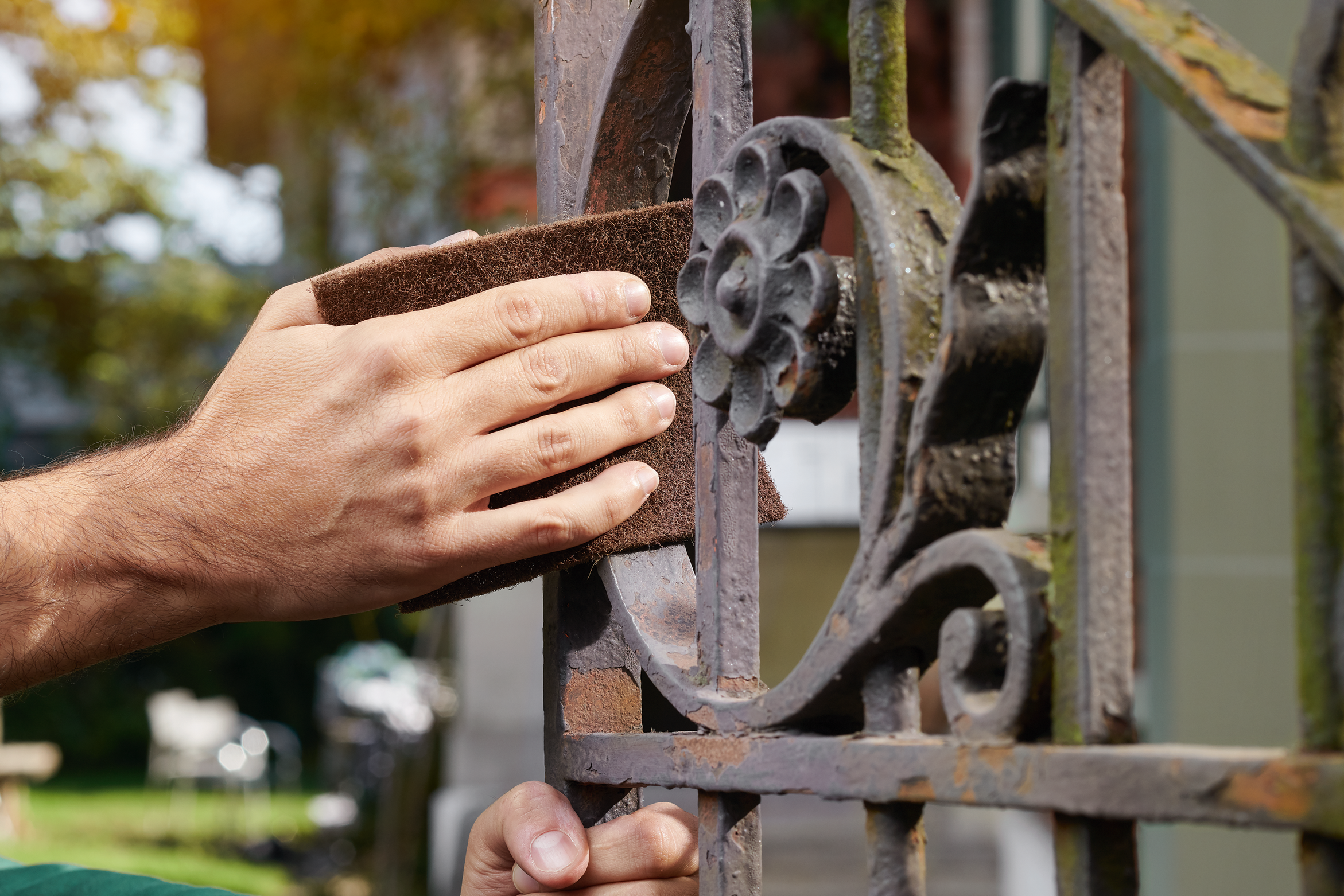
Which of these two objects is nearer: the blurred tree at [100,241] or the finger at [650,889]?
the finger at [650,889]

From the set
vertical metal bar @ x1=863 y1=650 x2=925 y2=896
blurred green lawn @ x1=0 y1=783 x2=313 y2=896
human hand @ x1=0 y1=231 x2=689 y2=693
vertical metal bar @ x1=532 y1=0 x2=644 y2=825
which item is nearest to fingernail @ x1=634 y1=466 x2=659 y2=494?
human hand @ x1=0 y1=231 x2=689 y2=693

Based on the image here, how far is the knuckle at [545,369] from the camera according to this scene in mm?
931

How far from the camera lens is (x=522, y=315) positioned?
3.06 ft

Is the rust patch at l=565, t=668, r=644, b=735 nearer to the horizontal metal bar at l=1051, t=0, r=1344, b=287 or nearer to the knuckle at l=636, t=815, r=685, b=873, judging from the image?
the knuckle at l=636, t=815, r=685, b=873

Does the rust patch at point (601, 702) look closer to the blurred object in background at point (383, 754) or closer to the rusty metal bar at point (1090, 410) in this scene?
the rusty metal bar at point (1090, 410)

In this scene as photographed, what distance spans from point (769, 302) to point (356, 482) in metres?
0.36

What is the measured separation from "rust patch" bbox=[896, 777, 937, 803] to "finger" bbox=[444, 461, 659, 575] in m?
0.36

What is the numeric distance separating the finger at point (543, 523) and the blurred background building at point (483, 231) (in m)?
0.35

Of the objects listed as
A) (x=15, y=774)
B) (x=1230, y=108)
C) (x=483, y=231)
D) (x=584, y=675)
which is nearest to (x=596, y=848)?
(x=584, y=675)

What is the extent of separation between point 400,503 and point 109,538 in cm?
23

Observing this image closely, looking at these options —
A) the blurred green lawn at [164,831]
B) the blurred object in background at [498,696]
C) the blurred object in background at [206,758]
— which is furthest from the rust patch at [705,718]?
the blurred object in background at [206,758]

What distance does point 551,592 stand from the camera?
3.45 feet

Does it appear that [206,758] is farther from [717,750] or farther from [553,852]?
[717,750]

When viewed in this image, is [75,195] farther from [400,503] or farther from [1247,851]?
[400,503]
